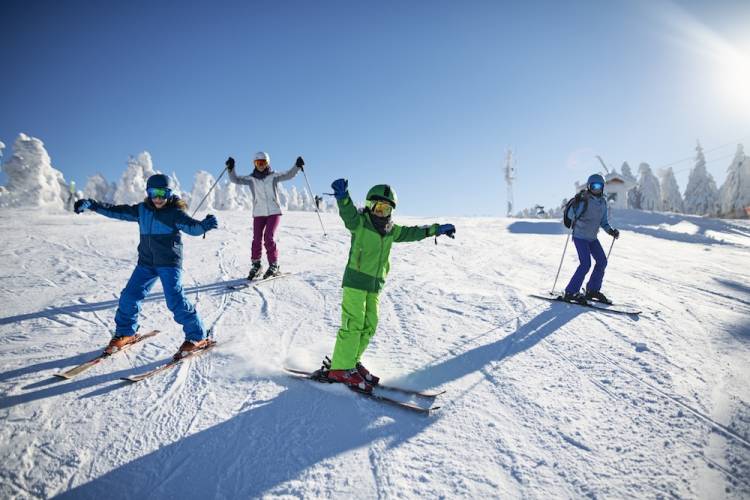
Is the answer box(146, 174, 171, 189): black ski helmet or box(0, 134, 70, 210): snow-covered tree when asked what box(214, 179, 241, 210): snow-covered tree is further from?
box(146, 174, 171, 189): black ski helmet

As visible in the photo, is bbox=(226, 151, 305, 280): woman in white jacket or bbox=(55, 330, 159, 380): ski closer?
bbox=(55, 330, 159, 380): ski

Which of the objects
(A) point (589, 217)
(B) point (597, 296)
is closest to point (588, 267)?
(B) point (597, 296)

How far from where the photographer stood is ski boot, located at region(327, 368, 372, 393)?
327 centimetres

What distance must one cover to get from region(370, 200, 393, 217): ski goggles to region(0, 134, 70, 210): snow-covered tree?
46.1 m

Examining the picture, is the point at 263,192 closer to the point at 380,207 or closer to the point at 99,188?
the point at 380,207

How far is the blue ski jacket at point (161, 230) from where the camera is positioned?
385cm

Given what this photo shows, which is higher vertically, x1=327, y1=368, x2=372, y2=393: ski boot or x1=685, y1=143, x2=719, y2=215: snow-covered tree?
x1=685, y1=143, x2=719, y2=215: snow-covered tree

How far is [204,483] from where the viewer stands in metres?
2.23

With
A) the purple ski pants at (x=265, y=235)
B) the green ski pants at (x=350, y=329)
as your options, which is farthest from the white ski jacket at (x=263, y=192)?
the green ski pants at (x=350, y=329)

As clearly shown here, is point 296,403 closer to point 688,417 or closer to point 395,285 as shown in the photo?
point 688,417

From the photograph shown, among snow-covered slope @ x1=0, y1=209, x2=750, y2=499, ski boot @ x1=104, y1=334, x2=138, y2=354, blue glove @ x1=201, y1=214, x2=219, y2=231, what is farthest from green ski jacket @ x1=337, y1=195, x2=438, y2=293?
ski boot @ x1=104, y1=334, x2=138, y2=354

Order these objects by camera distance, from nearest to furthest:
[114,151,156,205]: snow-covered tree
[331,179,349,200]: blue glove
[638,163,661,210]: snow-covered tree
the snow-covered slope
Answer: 1. the snow-covered slope
2. [331,179,349,200]: blue glove
3. [638,163,661,210]: snow-covered tree
4. [114,151,156,205]: snow-covered tree

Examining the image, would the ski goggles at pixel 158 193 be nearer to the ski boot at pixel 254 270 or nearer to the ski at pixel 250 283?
the ski at pixel 250 283

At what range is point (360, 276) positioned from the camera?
11.0ft
